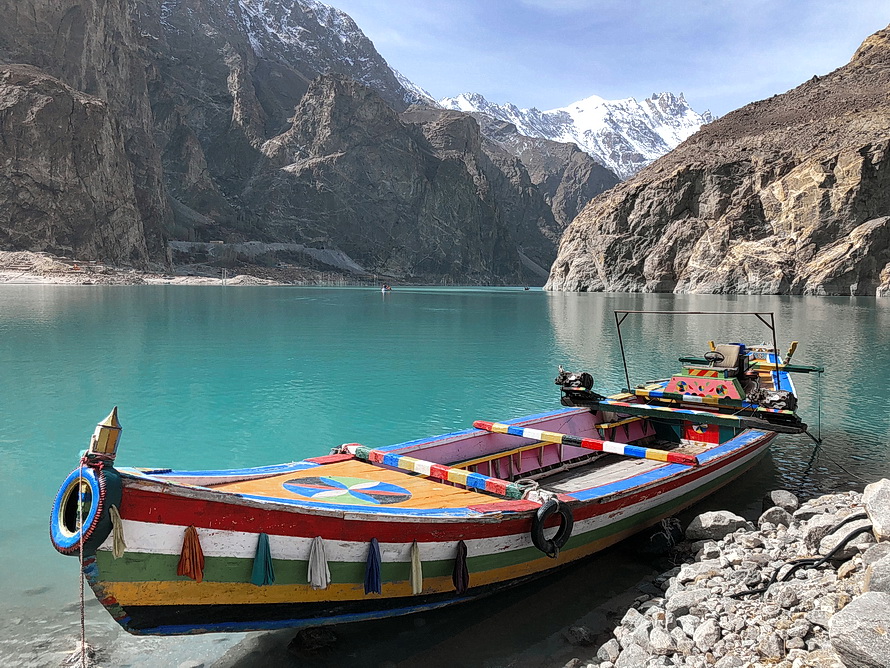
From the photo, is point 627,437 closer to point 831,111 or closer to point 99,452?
point 99,452

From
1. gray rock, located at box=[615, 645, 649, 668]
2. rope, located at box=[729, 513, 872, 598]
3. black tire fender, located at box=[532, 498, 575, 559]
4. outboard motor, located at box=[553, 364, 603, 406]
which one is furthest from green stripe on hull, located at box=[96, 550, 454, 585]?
outboard motor, located at box=[553, 364, 603, 406]

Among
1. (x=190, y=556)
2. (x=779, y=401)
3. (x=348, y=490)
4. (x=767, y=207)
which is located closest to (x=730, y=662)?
(x=348, y=490)

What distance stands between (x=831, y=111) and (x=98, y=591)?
476ft

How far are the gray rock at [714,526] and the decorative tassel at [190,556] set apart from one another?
23.4 feet

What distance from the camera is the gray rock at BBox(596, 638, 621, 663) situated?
623 centimetres

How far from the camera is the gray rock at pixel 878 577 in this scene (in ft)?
17.4

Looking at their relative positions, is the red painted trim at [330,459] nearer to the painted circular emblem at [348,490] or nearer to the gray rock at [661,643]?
the painted circular emblem at [348,490]

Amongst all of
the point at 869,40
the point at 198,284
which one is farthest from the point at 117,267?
the point at 869,40

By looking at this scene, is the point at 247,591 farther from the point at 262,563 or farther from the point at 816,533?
the point at 816,533

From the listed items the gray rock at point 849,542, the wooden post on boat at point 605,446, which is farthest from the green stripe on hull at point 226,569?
the gray rock at point 849,542

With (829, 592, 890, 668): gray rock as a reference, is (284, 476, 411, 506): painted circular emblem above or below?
above

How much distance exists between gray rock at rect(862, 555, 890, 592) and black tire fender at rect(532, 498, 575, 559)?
2.81 meters

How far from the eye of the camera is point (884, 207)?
9594 cm

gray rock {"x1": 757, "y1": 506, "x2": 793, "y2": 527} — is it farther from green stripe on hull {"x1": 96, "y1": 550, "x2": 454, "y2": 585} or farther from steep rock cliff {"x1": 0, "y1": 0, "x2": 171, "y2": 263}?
steep rock cliff {"x1": 0, "y1": 0, "x2": 171, "y2": 263}
